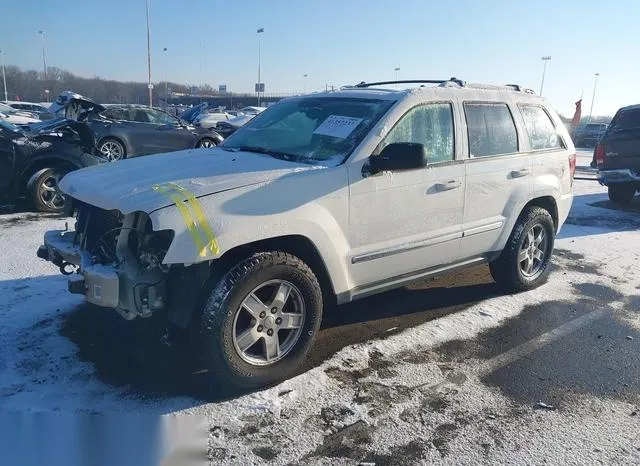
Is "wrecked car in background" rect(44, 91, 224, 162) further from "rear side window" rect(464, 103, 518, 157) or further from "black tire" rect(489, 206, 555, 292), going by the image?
"black tire" rect(489, 206, 555, 292)

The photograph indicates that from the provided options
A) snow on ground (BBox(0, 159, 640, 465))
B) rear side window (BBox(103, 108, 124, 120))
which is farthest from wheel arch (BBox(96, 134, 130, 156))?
snow on ground (BBox(0, 159, 640, 465))

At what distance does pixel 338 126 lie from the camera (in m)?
4.07

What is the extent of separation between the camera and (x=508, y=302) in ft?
17.0

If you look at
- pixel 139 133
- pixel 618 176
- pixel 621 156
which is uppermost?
pixel 621 156

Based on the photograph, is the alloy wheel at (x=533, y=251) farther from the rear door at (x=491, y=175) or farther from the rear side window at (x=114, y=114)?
the rear side window at (x=114, y=114)

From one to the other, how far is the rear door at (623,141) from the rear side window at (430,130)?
7.29m

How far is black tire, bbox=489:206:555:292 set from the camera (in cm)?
517

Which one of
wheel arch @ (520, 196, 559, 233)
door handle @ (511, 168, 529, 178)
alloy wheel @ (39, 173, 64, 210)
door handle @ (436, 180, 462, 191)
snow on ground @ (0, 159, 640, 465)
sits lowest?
snow on ground @ (0, 159, 640, 465)

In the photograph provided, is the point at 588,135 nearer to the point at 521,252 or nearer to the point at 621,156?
the point at 621,156

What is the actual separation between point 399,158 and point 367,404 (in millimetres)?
1624

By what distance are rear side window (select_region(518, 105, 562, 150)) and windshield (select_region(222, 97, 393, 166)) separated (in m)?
1.86

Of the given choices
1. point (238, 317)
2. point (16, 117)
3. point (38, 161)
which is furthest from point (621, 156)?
point (16, 117)

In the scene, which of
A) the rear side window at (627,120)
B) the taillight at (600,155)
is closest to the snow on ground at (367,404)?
the taillight at (600,155)

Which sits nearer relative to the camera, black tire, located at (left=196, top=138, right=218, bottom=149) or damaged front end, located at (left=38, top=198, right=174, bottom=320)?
damaged front end, located at (left=38, top=198, right=174, bottom=320)
